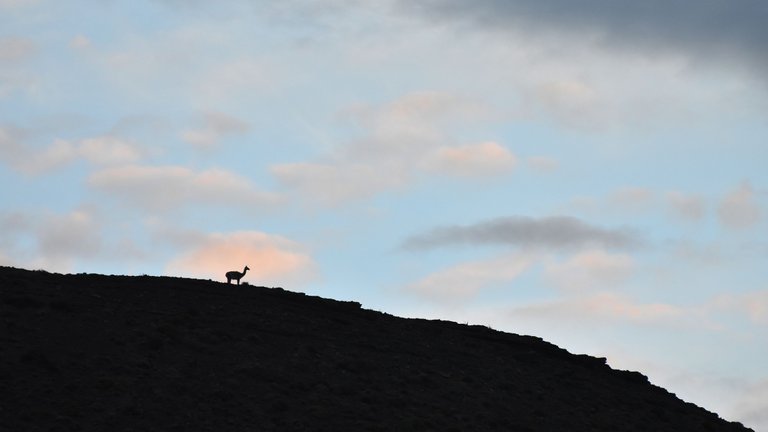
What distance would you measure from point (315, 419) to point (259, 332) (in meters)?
9.91

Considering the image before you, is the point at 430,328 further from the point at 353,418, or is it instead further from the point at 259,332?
the point at 353,418

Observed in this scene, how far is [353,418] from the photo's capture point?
48.0 metres

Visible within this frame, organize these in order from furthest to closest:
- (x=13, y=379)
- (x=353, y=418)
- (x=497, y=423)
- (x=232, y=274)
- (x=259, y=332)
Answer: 1. (x=232, y=274)
2. (x=259, y=332)
3. (x=497, y=423)
4. (x=353, y=418)
5. (x=13, y=379)

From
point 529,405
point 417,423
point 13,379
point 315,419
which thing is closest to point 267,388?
point 315,419

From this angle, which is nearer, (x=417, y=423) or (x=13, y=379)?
(x=13, y=379)

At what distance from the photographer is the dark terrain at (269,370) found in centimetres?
4528

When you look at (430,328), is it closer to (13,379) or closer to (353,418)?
(353,418)

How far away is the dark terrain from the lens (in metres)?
45.3

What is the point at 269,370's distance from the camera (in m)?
51.6

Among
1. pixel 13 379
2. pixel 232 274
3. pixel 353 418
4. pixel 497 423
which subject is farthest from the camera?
pixel 232 274

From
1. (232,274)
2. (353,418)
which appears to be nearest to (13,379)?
(353,418)

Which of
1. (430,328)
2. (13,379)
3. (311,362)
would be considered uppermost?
(430,328)

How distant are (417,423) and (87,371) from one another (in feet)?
44.4

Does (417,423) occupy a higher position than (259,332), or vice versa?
(259,332)
